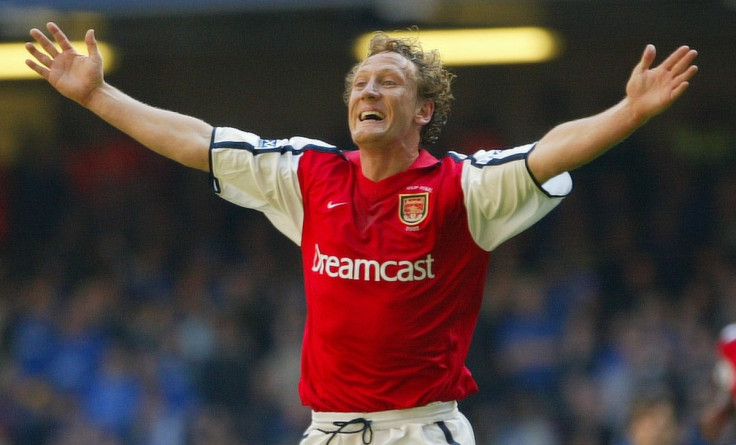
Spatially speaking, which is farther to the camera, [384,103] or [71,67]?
[71,67]

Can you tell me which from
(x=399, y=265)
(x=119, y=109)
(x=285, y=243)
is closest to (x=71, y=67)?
(x=119, y=109)

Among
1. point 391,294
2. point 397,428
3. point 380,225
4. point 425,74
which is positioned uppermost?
point 425,74

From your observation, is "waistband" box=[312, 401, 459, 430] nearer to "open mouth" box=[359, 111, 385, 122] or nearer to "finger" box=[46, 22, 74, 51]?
"open mouth" box=[359, 111, 385, 122]

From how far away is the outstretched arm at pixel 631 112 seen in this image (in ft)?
12.7

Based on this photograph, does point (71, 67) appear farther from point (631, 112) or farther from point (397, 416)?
point (631, 112)

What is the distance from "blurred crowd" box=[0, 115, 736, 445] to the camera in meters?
9.21

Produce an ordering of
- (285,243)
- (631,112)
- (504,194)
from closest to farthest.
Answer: (631,112), (504,194), (285,243)

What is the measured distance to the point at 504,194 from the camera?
4.16 meters

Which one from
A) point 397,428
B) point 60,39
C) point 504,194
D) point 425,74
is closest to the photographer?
point 504,194

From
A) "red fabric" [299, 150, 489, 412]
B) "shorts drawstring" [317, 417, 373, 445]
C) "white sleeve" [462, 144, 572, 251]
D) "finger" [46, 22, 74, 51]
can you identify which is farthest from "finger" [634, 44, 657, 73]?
"finger" [46, 22, 74, 51]

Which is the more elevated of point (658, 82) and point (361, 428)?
point (658, 82)

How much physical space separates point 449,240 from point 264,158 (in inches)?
29.1

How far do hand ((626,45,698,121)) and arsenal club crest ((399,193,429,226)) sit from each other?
81 cm

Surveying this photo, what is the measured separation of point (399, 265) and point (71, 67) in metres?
1.44
